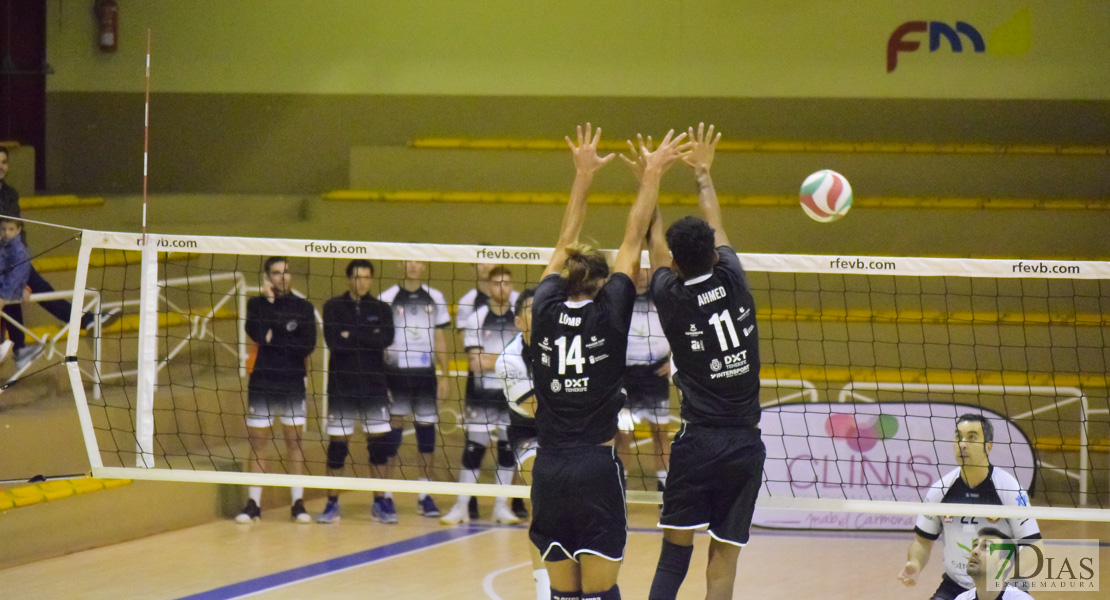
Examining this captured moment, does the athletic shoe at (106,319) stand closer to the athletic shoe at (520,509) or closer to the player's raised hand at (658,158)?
the athletic shoe at (520,509)

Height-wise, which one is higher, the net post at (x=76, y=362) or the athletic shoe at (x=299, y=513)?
the net post at (x=76, y=362)

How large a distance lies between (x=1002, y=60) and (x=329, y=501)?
8622 mm

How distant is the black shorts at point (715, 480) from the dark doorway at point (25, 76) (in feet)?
35.6

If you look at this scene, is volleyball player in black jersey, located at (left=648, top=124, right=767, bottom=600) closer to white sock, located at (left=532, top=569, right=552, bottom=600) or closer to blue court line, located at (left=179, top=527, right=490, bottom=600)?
white sock, located at (left=532, top=569, right=552, bottom=600)

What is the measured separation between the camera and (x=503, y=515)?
9352 mm

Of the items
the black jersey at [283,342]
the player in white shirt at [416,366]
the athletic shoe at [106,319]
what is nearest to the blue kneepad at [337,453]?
the player in white shirt at [416,366]

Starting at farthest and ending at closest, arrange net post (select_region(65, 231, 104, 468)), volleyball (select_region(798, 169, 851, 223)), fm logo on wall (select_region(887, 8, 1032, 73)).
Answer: fm logo on wall (select_region(887, 8, 1032, 73)) < net post (select_region(65, 231, 104, 468)) < volleyball (select_region(798, 169, 851, 223))

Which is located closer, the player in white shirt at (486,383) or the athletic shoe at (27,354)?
the athletic shoe at (27,354)

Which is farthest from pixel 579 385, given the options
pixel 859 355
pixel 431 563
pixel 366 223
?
pixel 366 223

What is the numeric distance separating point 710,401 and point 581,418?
0.57 metres

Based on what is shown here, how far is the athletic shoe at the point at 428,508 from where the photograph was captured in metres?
9.55

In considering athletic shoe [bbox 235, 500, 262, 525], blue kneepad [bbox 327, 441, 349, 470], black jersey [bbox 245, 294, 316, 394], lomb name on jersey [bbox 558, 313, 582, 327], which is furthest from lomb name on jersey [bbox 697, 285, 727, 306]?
athletic shoe [bbox 235, 500, 262, 525]

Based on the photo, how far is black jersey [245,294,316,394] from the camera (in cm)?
913

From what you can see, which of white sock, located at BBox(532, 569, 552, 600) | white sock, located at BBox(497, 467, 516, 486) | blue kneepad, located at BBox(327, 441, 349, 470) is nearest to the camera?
white sock, located at BBox(532, 569, 552, 600)
